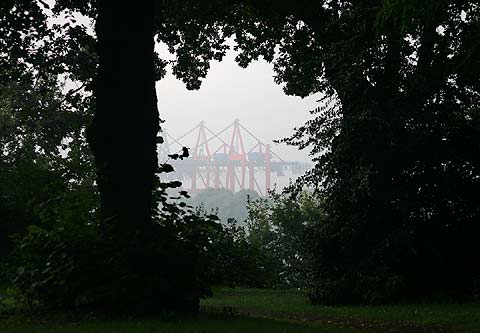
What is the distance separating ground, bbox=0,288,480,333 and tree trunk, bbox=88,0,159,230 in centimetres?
201

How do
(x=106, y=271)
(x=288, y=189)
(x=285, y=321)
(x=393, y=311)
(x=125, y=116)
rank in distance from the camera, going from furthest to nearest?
(x=288, y=189) → (x=393, y=311) → (x=125, y=116) → (x=285, y=321) → (x=106, y=271)

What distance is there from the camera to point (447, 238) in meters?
14.2

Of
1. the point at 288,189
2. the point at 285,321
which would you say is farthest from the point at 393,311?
the point at 288,189

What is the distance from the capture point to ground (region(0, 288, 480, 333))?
7828 mm

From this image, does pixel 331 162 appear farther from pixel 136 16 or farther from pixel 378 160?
pixel 136 16

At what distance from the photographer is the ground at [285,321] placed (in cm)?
783

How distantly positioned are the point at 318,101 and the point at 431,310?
617 cm

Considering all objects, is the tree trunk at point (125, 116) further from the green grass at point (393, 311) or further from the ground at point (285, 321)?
the green grass at point (393, 311)

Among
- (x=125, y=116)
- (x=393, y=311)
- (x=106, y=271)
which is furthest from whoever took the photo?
(x=393, y=311)

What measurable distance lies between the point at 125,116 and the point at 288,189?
767 centimetres

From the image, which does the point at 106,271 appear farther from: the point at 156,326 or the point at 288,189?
the point at 288,189

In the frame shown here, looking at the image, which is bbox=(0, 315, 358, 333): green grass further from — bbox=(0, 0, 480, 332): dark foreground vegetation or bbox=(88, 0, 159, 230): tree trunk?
bbox=(88, 0, 159, 230): tree trunk

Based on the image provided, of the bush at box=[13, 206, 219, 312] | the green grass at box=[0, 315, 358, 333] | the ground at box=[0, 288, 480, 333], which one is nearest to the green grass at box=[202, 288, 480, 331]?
the ground at box=[0, 288, 480, 333]

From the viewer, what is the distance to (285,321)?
9547 mm
